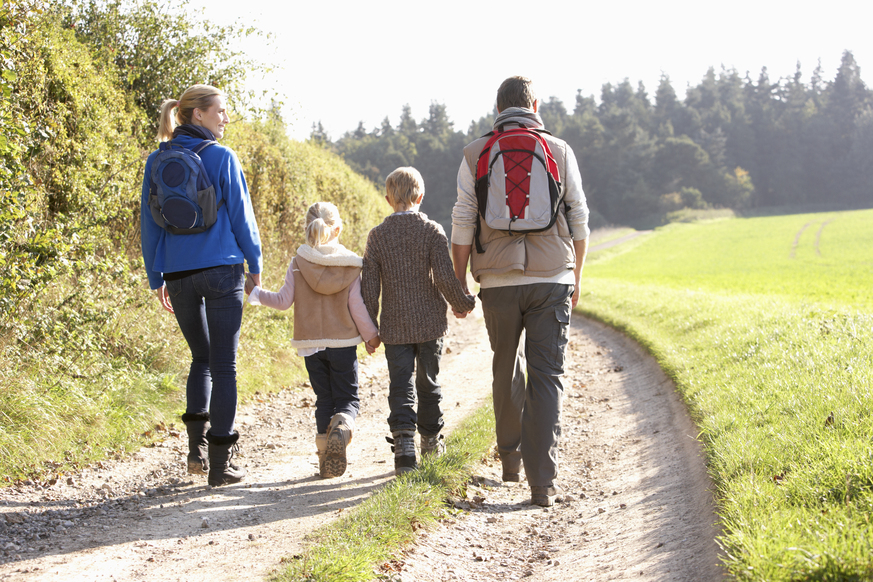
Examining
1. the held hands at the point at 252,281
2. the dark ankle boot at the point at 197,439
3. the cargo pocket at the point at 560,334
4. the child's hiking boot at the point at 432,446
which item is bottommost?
the child's hiking boot at the point at 432,446

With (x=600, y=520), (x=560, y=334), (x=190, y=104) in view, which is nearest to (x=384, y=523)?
(x=600, y=520)

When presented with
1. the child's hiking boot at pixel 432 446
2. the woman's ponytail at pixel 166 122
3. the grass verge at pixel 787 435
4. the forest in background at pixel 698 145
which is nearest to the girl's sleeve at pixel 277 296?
the woman's ponytail at pixel 166 122

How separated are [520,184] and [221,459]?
2.64 m

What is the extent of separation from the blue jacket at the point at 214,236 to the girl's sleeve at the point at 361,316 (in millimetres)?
737

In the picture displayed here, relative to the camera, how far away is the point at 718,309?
11531mm

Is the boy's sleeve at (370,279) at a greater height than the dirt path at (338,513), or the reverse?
the boy's sleeve at (370,279)

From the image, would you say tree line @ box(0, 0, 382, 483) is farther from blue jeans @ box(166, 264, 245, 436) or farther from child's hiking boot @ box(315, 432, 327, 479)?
child's hiking boot @ box(315, 432, 327, 479)

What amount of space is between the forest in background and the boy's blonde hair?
60.6m

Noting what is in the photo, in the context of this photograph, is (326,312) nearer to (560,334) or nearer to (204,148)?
(204,148)

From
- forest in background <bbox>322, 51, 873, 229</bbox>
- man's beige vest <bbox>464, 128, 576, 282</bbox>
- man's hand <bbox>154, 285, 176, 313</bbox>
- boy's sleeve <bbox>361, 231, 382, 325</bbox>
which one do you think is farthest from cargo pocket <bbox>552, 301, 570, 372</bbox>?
forest in background <bbox>322, 51, 873, 229</bbox>

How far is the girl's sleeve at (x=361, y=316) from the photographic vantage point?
4773 mm

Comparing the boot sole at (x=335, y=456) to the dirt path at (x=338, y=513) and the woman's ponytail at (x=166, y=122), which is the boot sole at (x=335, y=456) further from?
the woman's ponytail at (x=166, y=122)

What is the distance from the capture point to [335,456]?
4.63 meters

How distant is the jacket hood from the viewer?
4.70m
